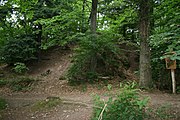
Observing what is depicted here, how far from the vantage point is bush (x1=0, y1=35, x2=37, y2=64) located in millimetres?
13180

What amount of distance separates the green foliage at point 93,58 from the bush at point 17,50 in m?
5.25

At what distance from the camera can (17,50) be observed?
13094mm

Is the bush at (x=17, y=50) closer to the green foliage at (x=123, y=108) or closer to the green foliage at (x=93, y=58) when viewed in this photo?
the green foliage at (x=93, y=58)

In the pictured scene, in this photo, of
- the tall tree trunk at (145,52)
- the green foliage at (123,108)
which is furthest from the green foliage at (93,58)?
the green foliage at (123,108)

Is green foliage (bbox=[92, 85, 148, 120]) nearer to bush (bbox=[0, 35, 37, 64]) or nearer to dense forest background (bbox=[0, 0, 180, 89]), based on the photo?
dense forest background (bbox=[0, 0, 180, 89])

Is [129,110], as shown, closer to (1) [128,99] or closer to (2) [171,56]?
(1) [128,99]

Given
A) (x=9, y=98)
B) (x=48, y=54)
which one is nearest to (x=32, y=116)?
(x=9, y=98)

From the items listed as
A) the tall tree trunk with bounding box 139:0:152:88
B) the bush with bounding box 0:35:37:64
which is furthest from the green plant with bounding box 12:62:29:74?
the tall tree trunk with bounding box 139:0:152:88

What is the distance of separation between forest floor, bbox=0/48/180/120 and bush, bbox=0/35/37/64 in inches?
53.1

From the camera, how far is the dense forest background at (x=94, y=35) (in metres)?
8.09

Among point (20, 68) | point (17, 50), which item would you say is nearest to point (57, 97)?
point (20, 68)

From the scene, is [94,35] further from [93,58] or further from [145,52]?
[145,52]

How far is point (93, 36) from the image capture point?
941 centimetres

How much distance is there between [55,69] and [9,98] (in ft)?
17.4
